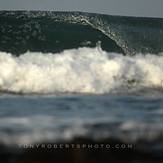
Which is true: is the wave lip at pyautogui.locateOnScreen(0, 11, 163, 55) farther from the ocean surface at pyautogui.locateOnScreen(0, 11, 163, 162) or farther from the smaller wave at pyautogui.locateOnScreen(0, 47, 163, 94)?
the smaller wave at pyautogui.locateOnScreen(0, 47, 163, 94)

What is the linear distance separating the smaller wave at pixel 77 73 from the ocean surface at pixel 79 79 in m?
0.01

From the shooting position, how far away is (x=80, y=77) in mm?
7902

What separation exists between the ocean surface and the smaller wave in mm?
15

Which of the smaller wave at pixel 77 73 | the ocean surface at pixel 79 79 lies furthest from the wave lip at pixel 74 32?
the smaller wave at pixel 77 73

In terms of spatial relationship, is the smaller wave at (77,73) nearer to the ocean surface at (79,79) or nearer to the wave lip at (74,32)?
the ocean surface at (79,79)

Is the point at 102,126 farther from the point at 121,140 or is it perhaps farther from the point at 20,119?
the point at 20,119

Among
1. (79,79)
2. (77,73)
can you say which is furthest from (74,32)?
(79,79)

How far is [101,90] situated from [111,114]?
311 cm

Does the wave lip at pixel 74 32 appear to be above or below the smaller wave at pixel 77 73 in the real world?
above

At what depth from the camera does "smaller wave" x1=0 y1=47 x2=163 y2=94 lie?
24.5 feet

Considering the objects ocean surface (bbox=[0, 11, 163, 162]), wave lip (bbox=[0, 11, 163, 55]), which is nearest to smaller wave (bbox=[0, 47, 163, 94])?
ocean surface (bbox=[0, 11, 163, 162])

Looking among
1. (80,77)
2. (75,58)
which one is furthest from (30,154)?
(75,58)

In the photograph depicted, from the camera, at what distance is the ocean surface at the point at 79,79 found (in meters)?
3.47

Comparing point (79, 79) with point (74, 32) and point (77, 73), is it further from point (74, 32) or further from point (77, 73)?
point (74, 32)
